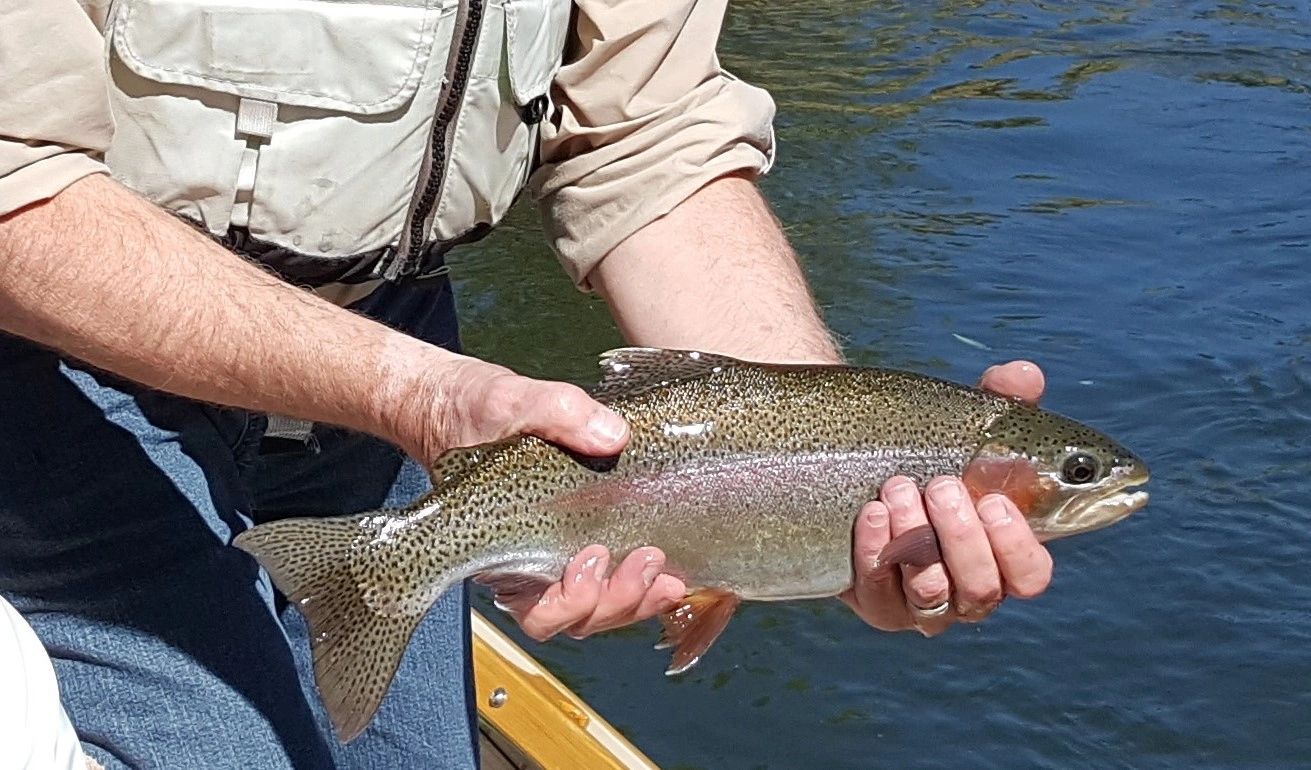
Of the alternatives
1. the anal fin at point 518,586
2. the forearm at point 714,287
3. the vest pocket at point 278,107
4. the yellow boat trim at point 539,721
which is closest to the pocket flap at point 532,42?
the vest pocket at point 278,107

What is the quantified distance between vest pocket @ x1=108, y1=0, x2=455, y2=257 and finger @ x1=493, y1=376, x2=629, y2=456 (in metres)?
0.49

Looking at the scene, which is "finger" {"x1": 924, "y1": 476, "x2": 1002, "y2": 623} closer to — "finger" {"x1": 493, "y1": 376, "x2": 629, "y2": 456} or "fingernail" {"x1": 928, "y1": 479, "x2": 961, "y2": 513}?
"fingernail" {"x1": 928, "y1": 479, "x2": 961, "y2": 513}

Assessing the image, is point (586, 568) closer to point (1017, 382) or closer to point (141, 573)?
point (141, 573)

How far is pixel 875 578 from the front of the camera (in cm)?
277

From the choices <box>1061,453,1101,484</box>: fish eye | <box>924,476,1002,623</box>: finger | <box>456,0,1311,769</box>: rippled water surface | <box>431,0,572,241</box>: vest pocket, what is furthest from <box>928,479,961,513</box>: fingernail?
<box>456,0,1311,769</box>: rippled water surface

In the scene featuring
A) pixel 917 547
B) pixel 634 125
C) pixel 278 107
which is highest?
pixel 278 107

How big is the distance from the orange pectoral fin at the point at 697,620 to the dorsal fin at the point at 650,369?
0.35 meters

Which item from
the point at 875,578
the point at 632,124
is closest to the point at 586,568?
the point at 875,578

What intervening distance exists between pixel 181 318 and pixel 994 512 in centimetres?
120

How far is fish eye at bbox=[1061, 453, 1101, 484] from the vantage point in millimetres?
2896

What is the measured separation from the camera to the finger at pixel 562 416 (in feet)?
8.35

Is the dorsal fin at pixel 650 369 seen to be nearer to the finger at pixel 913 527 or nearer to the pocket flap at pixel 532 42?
the finger at pixel 913 527

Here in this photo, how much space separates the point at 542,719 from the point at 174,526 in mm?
1478

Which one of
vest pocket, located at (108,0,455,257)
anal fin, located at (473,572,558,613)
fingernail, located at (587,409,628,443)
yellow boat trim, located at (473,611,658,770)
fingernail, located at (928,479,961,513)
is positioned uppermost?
vest pocket, located at (108,0,455,257)
